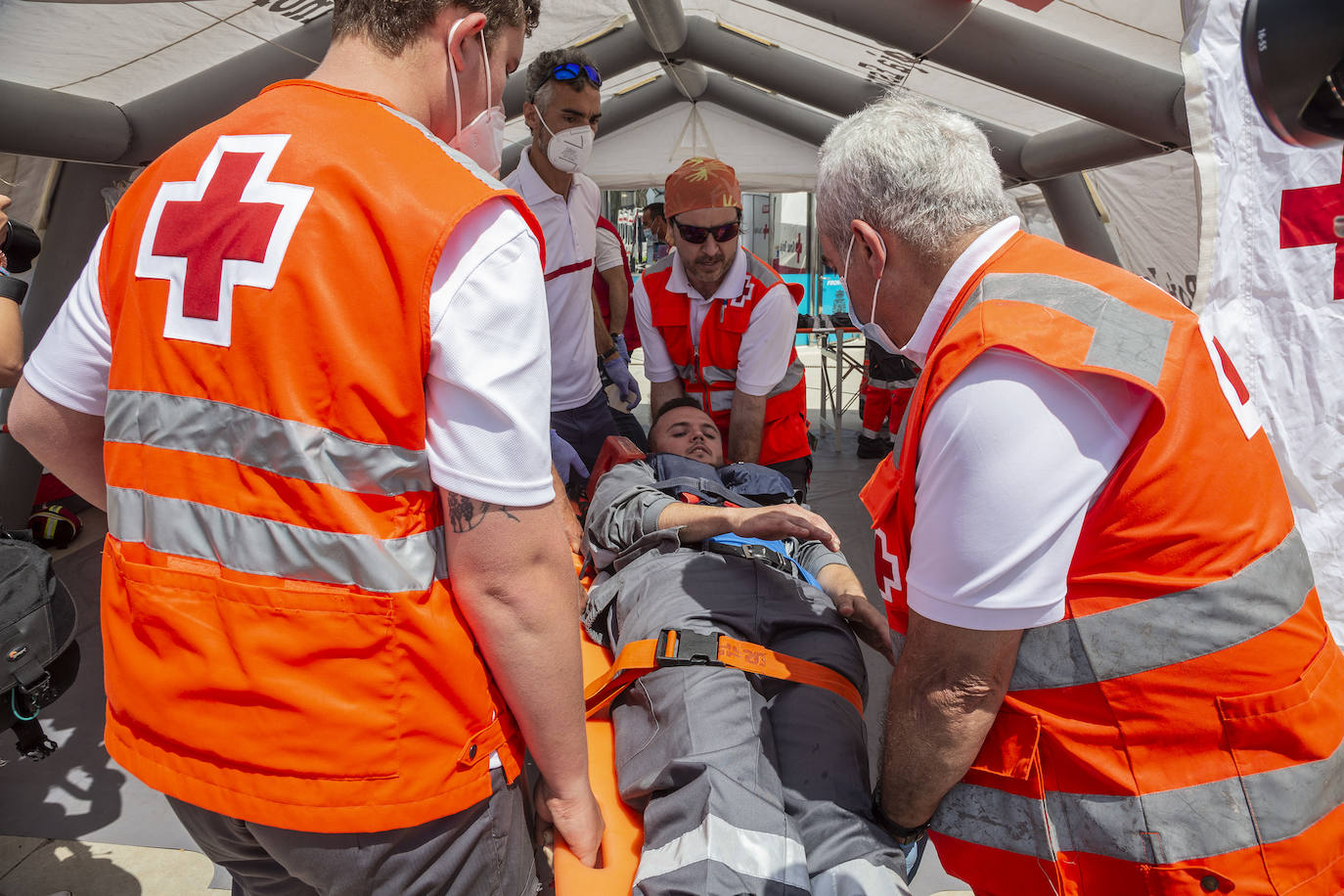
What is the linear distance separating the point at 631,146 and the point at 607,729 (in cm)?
744

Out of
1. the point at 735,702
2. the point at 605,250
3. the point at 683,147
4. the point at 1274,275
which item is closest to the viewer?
the point at 735,702

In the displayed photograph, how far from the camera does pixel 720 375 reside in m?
3.57

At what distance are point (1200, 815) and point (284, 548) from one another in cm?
127

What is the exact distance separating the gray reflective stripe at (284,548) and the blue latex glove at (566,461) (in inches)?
84.4

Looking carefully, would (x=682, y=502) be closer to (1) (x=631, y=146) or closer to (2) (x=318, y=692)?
(2) (x=318, y=692)

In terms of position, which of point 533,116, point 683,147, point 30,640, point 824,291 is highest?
point 683,147

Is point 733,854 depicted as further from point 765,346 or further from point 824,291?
point 824,291

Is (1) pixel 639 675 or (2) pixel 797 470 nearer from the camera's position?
(1) pixel 639 675

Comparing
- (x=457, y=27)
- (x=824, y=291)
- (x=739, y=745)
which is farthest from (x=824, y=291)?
(x=457, y=27)

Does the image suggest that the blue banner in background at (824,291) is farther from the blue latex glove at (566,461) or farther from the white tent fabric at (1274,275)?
the white tent fabric at (1274,275)

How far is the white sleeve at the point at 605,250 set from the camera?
14.6ft

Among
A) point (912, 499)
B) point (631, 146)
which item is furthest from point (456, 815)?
point (631, 146)

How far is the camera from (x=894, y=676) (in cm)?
131

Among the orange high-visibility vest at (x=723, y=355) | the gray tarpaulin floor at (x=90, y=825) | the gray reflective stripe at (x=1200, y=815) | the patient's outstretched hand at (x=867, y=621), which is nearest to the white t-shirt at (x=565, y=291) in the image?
the orange high-visibility vest at (x=723, y=355)
